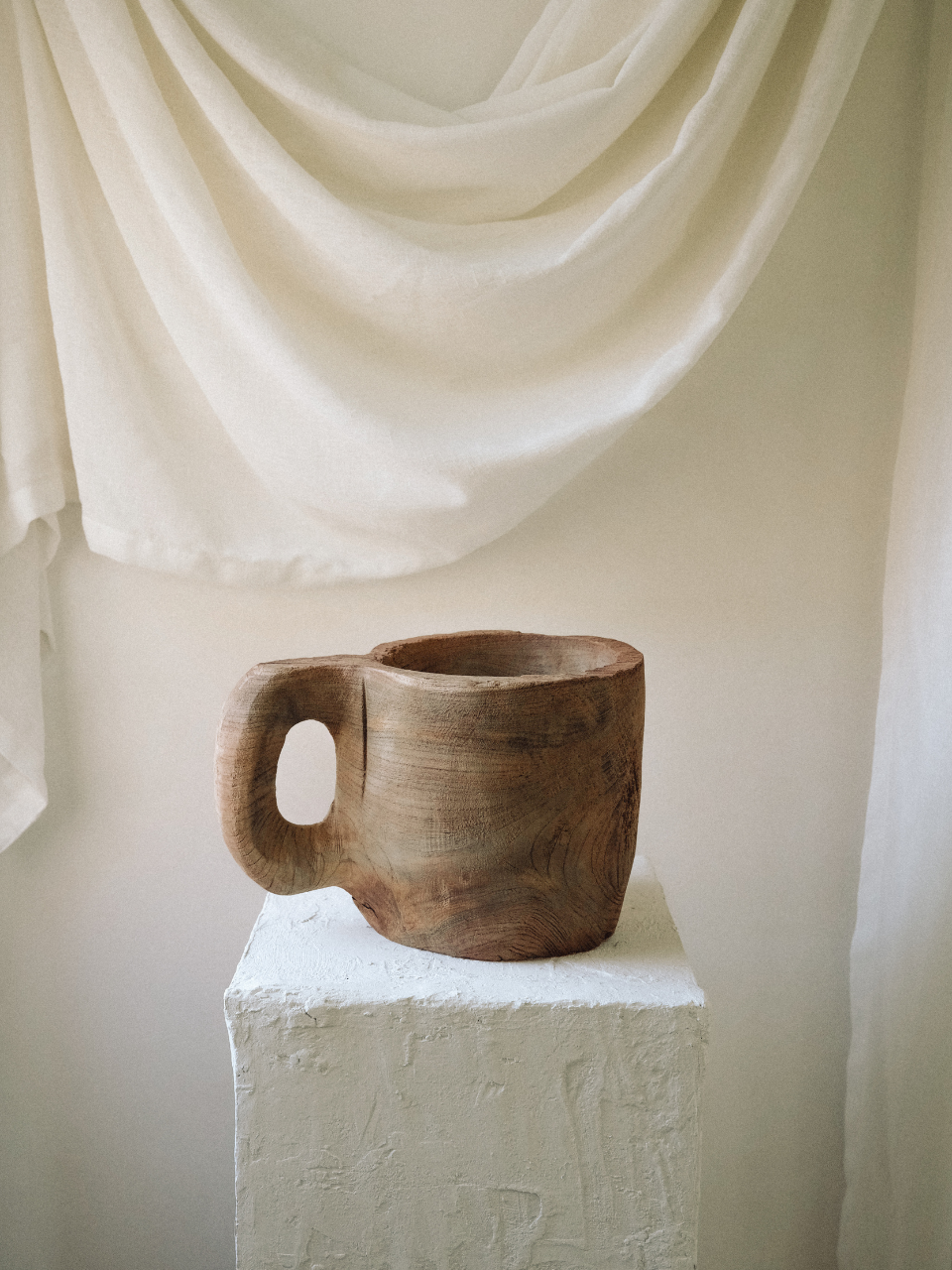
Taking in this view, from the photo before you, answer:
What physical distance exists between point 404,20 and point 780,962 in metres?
1.03

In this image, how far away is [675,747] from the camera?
3.49ft

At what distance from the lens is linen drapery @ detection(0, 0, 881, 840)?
33.7 inches

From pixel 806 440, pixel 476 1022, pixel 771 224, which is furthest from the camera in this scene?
pixel 806 440

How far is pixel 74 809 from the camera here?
1.05 m

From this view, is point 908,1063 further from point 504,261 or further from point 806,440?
point 504,261

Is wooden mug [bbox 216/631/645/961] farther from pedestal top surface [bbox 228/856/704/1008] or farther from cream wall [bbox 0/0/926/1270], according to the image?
cream wall [bbox 0/0/926/1270]

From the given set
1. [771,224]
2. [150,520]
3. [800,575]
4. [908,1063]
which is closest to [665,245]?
[771,224]

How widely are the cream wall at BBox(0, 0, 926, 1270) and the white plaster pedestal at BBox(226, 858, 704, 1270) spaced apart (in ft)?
1.45

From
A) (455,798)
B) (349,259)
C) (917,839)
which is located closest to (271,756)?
(455,798)

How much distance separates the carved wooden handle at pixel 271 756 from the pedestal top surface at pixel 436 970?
5 centimetres

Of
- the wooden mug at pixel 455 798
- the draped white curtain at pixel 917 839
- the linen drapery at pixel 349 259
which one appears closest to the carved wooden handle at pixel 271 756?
the wooden mug at pixel 455 798

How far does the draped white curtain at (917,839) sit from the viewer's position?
36.1 inches

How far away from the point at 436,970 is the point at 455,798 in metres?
0.12

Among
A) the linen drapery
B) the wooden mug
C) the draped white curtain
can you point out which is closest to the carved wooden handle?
the wooden mug
